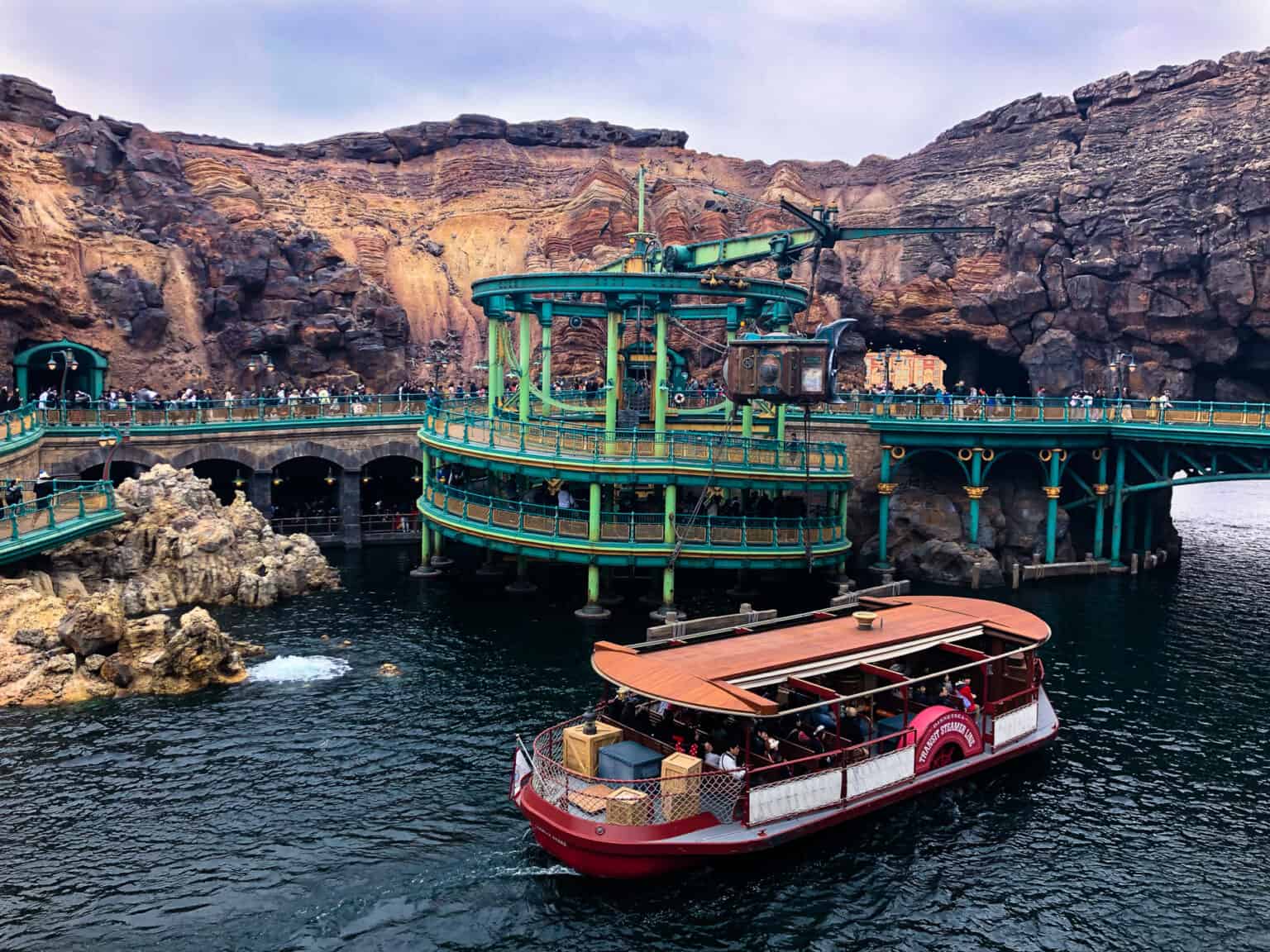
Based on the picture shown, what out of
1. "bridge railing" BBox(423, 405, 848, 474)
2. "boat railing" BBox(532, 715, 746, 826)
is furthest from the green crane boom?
"boat railing" BBox(532, 715, 746, 826)

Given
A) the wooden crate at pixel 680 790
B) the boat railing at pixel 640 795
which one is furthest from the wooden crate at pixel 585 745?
the wooden crate at pixel 680 790

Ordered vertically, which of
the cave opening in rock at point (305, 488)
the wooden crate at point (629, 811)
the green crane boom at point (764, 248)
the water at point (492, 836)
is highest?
the green crane boom at point (764, 248)

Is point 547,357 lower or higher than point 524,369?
higher

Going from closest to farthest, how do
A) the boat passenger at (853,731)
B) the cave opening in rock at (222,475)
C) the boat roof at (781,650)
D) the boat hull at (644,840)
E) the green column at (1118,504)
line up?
the boat hull at (644,840) < the boat roof at (781,650) < the boat passenger at (853,731) < the green column at (1118,504) < the cave opening in rock at (222,475)

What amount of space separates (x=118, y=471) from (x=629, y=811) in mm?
43675

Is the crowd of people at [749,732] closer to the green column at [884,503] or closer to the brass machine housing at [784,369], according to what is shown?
the brass machine housing at [784,369]

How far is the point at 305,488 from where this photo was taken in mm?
63000

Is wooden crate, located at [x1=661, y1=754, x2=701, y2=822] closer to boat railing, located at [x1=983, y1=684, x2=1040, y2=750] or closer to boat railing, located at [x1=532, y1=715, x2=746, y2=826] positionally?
boat railing, located at [x1=532, y1=715, x2=746, y2=826]

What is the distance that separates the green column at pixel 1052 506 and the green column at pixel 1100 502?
2.28 m

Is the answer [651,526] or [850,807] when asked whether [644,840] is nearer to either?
[850,807]

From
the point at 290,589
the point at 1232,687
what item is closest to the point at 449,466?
the point at 290,589

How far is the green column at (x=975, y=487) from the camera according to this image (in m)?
49.0

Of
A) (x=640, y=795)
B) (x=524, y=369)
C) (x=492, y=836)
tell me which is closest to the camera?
(x=640, y=795)

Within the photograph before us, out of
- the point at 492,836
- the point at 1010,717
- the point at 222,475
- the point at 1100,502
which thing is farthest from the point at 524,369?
the point at 1100,502
